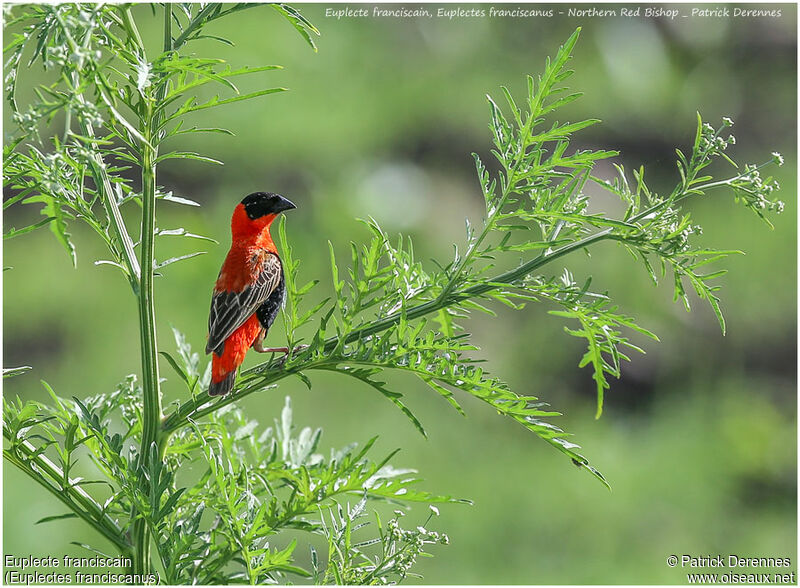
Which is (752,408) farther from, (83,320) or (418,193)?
(83,320)

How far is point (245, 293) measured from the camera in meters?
1.25

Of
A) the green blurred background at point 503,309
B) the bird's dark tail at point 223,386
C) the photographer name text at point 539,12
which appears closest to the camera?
the bird's dark tail at point 223,386

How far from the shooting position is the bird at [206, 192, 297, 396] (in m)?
1.21

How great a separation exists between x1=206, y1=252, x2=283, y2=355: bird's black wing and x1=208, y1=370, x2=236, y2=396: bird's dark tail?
5 cm

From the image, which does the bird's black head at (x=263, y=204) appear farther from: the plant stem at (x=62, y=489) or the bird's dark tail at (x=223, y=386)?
the plant stem at (x=62, y=489)

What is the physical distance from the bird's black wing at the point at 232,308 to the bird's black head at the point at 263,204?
0.33ft

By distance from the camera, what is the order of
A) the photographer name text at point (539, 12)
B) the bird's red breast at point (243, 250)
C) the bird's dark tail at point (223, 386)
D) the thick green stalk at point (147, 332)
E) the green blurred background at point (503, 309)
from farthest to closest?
the photographer name text at point (539, 12)
the green blurred background at point (503, 309)
the bird's red breast at point (243, 250)
the bird's dark tail at point (223, 386)
the thick green stalk at point (147, 332)

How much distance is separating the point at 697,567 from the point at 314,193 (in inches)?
80.9

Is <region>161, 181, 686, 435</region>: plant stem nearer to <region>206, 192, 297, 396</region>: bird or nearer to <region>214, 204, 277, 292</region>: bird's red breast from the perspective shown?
<region>206, 192, 297, 396</region>: bird

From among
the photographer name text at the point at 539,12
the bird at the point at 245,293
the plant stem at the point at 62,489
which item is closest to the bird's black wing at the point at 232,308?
the bird at the point at 245,293

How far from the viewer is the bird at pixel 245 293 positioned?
3.96ft

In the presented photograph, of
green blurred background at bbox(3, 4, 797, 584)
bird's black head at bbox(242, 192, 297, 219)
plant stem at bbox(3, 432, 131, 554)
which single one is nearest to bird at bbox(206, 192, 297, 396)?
bird's black head at bbox(242, 192, 297, 219)

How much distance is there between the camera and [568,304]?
1.05 metres

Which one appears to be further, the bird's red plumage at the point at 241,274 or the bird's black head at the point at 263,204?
the bird's black head at the point at 263,204
